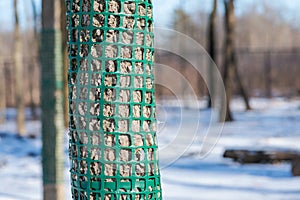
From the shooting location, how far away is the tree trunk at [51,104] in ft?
11.8

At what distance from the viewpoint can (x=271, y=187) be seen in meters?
6.21

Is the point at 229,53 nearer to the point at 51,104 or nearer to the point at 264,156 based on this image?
the point at 264,156

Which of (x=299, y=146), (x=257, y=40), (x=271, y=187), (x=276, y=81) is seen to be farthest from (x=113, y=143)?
(x=257, y=40)

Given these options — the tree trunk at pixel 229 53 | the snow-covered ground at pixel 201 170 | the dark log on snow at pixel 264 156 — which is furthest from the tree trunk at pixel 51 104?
the tree trunk at pixel 229 53

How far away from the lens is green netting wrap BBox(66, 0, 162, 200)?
66.9 inches

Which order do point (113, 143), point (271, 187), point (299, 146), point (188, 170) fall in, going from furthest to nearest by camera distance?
point (299, 146), point (188, 170), point (271, 187), point (113, 143)

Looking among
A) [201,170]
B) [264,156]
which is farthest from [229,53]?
[201,170]

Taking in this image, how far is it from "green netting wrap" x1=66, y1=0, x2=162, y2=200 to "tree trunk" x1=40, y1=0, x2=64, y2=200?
1.87 m

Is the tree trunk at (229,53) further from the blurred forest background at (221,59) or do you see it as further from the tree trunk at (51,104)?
the tree trunk at (51,104)

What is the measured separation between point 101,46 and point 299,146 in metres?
8.25

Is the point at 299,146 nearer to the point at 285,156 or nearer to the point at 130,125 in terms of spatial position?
the point at 285,156

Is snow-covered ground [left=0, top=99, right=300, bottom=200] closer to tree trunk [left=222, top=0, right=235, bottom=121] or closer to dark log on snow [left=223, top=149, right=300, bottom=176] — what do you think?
dark log on snow [left=223, top=149, right=300, bottom=176]

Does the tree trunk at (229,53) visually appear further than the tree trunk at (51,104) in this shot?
Yes

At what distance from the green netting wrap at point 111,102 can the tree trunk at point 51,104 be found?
6.14 ft
